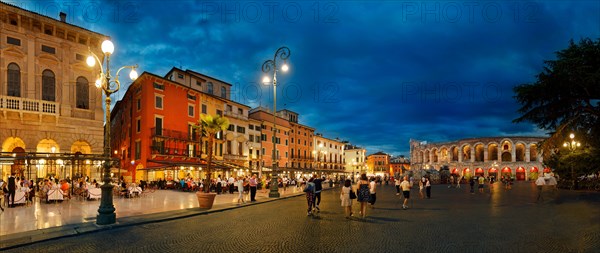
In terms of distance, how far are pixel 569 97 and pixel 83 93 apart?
3521 cm

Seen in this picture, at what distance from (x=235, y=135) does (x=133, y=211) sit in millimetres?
31289

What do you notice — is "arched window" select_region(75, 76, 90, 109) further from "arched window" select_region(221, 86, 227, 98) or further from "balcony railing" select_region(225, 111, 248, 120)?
"arched window" select_region(221, 86, 227, 98)

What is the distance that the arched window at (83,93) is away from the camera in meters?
26.0

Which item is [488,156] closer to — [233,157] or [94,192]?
[233,157]

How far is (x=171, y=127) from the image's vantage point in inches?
1415

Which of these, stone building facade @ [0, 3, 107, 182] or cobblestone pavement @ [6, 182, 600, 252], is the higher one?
stone building facade @ [0, 3, 107, 182]

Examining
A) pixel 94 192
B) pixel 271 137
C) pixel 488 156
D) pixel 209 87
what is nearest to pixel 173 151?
pixel 209 87

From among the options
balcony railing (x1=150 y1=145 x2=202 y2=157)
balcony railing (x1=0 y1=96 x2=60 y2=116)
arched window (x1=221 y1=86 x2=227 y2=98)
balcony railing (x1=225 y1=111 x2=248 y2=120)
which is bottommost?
balcony railing (x1=150 y1=145 x2=202 y2=157)

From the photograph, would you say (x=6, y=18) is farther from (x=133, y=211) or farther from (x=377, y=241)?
(x=377, y=241)

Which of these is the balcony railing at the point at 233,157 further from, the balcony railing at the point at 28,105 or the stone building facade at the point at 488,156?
the stone building facade at the point at 488,156

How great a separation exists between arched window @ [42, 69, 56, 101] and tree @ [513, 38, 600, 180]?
1324 inches

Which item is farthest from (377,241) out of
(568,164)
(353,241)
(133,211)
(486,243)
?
(568,164)

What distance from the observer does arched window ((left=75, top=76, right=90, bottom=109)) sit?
26.0m

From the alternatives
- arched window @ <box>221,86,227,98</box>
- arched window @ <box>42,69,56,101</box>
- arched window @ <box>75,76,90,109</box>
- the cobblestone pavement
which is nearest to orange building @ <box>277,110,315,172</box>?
arched window @ <box>221,86,227,98</box>
